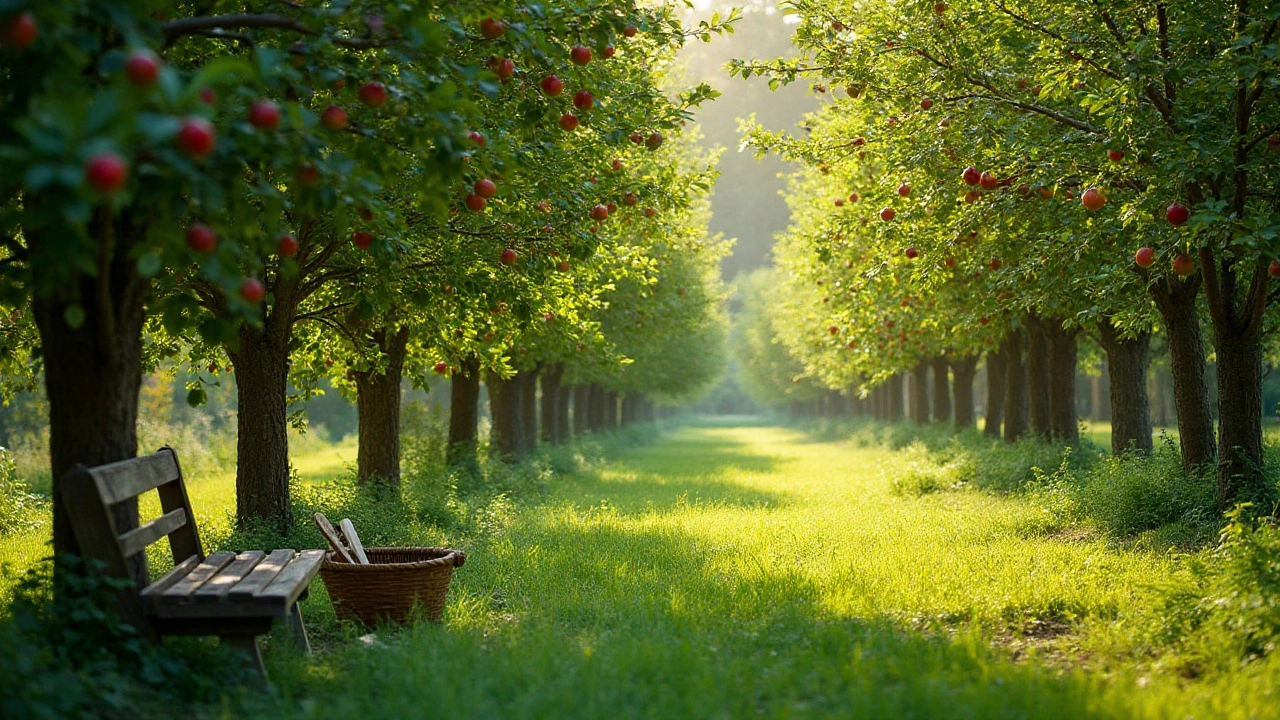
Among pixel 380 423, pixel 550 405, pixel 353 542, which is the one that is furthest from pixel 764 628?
pixel 550 405

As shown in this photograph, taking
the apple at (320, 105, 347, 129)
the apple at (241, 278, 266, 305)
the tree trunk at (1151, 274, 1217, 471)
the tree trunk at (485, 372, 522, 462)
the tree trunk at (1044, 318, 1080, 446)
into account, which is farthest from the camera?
the tree trunk at (485, 372, 522, 462)

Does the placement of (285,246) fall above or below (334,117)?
below

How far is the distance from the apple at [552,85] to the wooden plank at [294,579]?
133 inches

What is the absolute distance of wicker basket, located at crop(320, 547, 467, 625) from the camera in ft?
21.7

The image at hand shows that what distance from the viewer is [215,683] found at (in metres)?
5.05

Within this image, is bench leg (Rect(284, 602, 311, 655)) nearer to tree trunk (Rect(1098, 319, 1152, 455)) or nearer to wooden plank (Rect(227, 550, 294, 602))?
wooden plank (Rect(227, 550, 294, 602))

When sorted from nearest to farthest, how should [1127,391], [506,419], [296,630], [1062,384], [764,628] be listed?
[296,630]
[764,628]
[1127,391]
[1062,384]
[506,419]

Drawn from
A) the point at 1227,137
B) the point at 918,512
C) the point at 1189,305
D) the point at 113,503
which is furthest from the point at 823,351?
the point at 113,503

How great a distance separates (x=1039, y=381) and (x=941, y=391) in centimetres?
1005

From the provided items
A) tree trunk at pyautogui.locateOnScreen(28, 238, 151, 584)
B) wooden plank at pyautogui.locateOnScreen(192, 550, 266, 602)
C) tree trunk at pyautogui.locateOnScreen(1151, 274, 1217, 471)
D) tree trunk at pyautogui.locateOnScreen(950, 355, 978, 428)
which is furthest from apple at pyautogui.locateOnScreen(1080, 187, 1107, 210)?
tree trunk at pyautogui.locateOnScreen(950, 355, 978, 428)

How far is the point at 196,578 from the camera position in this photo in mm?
5527

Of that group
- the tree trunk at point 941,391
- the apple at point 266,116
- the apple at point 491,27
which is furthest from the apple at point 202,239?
the tree trunk at point 941,391

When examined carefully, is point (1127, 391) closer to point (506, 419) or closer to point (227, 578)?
point (506, 419)

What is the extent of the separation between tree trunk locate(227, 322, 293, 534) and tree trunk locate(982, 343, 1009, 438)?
57.5ft
